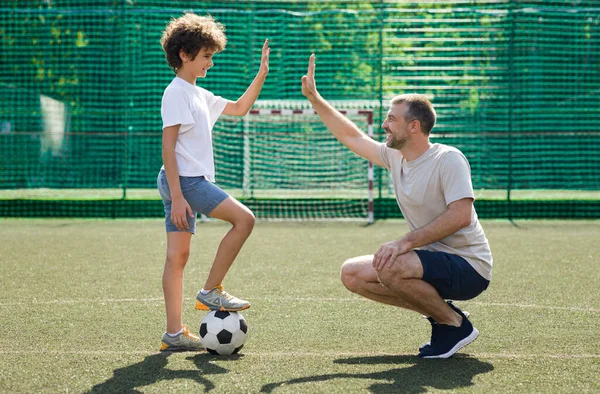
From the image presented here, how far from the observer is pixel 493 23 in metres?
13.3

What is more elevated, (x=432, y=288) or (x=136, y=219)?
(x=432, y=288)

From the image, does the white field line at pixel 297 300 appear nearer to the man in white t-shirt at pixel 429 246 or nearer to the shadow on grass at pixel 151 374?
the man in white t-shirt at pixel 429 246

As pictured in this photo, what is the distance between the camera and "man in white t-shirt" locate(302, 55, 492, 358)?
380cm

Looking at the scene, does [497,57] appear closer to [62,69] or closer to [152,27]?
[152,27]

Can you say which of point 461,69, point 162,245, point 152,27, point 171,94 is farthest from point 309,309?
point 152,27

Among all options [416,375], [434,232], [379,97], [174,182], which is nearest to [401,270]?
[434,232]

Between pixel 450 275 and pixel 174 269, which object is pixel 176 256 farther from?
pixel 450 275

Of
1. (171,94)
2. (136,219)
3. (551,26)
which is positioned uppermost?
(551,26)

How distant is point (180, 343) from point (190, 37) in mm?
1564

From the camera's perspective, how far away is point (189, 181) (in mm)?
3982

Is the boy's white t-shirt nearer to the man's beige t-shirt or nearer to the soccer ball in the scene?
the soccer ball

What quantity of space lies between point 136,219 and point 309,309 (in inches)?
307

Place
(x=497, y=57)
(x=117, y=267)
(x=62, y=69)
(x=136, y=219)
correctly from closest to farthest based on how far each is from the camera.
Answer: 1. (x=117, y=267)
2. (x=136, y=219)
3. (x=497, y=57)
4. (x=62, y=69)

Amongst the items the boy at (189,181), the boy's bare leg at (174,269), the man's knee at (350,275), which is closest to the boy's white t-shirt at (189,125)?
the boy at (189,181)
